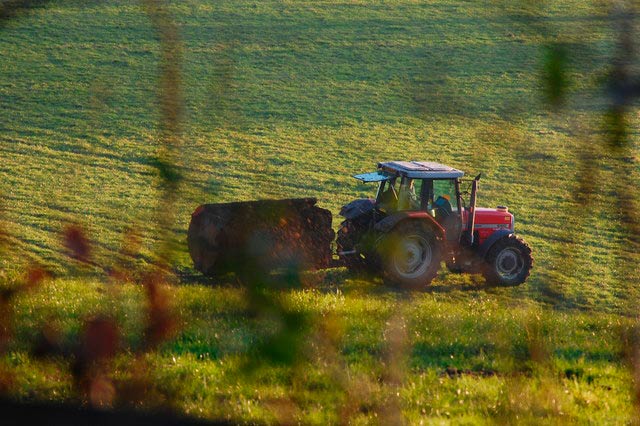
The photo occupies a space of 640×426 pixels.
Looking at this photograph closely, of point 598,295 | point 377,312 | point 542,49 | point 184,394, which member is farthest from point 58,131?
point 542,49

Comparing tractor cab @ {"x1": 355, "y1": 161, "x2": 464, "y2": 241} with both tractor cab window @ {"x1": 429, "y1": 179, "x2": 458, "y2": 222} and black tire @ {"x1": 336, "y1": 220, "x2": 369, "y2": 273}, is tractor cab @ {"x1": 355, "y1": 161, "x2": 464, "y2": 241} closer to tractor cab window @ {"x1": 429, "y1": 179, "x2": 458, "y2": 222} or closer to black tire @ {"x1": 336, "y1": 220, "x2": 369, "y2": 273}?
tractor cab window @ {"x1": 429, "y1": 179, "x2": 458, "y2": 222}

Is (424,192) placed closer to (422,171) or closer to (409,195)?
(409,195)

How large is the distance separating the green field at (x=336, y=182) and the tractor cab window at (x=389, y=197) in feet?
4.82

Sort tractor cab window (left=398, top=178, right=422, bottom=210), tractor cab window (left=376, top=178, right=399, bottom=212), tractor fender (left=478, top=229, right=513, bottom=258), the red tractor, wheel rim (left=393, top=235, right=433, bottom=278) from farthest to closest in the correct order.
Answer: tractor fender (left=478, top=229, right=513, bottom=258), tractor cab window (left=376, top=178, right=399, bottom=212), tractor cab window (left=398, top=178, right=422, bottom=210), wheel rim (left=393, top=235, right=433, bottom=278), the red tractor

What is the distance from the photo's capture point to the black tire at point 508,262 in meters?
13.9

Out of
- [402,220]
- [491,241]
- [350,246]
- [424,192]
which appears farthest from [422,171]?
[491,241]

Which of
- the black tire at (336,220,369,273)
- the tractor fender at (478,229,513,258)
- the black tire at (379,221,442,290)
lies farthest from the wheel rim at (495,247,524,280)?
the black tire at (336,220,369,273)

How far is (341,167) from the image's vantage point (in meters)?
27.0

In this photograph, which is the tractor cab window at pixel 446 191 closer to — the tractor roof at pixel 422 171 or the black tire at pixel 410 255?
the tractor roof at pixel 422 171

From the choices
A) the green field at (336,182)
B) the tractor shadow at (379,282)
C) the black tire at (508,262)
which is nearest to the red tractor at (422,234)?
the black tire at (508,262)

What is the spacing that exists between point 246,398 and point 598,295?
12.0 m

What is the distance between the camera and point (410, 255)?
13.2 m

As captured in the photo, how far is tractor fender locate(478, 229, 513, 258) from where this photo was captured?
13.8 meters

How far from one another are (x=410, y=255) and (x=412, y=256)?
4 cm
